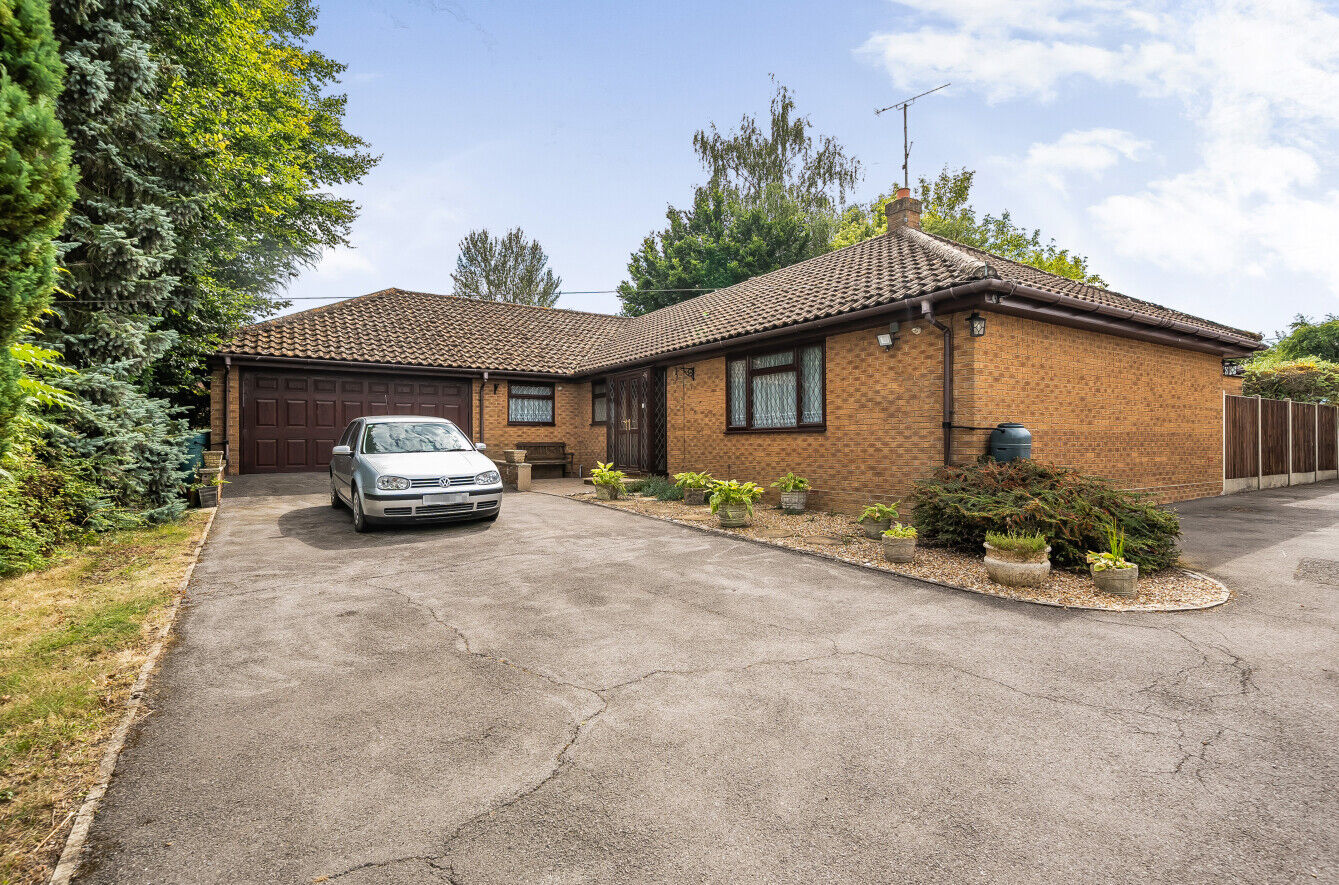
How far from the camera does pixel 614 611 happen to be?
4852mm

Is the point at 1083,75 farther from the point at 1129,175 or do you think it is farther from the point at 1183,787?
the point at 1183,787

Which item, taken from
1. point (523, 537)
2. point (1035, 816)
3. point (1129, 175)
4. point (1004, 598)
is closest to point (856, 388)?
point (1004, 598)

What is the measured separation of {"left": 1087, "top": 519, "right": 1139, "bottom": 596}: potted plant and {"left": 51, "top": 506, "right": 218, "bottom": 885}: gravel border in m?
6.61

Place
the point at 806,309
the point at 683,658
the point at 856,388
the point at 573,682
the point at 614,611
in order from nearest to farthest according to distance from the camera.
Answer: the point at 573,682
the point at 683,658
the point at 614,611
the point at 856,388
the point at 806,309

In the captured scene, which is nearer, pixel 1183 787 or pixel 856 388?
pixel 1183 787

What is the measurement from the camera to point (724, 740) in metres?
2.83

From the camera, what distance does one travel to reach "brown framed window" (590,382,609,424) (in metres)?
17.4

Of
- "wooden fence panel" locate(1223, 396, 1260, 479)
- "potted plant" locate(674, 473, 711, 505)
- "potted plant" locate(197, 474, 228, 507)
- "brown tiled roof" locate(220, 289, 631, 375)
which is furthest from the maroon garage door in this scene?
"wooden fence panel" locate(1223, 396, 1260, 479)

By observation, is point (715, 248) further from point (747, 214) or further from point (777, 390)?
point (777, 390)

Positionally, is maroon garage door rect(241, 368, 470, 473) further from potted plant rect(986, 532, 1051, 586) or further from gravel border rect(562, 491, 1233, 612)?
potted plant rect(986, 532, 1051, 586)

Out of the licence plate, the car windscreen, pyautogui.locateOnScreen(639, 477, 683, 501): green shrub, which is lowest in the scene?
pyautogui.locateOnScreen(639, 477, 683, 501): green shrub

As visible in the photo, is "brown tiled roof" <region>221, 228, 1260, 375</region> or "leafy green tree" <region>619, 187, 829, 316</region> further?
"leafy green tree" <region>619, 187, 829, 316</region>

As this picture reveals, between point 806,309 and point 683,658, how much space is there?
821 cm

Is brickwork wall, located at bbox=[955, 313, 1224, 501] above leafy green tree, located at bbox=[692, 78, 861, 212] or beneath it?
beneath
